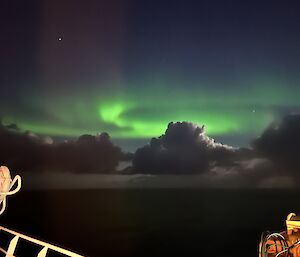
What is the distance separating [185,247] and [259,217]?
59847 millimetres

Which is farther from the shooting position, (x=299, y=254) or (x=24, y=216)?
(x=24, y=216)

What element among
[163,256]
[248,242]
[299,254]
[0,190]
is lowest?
[299,254]

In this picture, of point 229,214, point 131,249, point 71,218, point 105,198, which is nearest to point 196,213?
point 229,214

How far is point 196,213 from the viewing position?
13900 centimetres

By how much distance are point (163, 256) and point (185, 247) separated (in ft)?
29.4

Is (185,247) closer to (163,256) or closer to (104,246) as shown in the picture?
(163,256)

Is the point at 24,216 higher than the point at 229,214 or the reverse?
the reverse

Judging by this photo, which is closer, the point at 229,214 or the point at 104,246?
the point at 104,246

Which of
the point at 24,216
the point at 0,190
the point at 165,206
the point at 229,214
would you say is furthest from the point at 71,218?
the point at 0,190

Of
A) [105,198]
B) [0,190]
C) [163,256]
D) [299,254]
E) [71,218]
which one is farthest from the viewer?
[105,198]

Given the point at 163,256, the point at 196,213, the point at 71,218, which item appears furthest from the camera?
the point at 196,213

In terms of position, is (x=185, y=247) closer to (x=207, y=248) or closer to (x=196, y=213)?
(x=207, y=248)

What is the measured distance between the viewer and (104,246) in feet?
230

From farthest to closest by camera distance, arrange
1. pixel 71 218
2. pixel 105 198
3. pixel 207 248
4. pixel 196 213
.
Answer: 1. pixel 105 198
2. pixel 196 213
3. pixel 71 218
4. pixel 207 248
